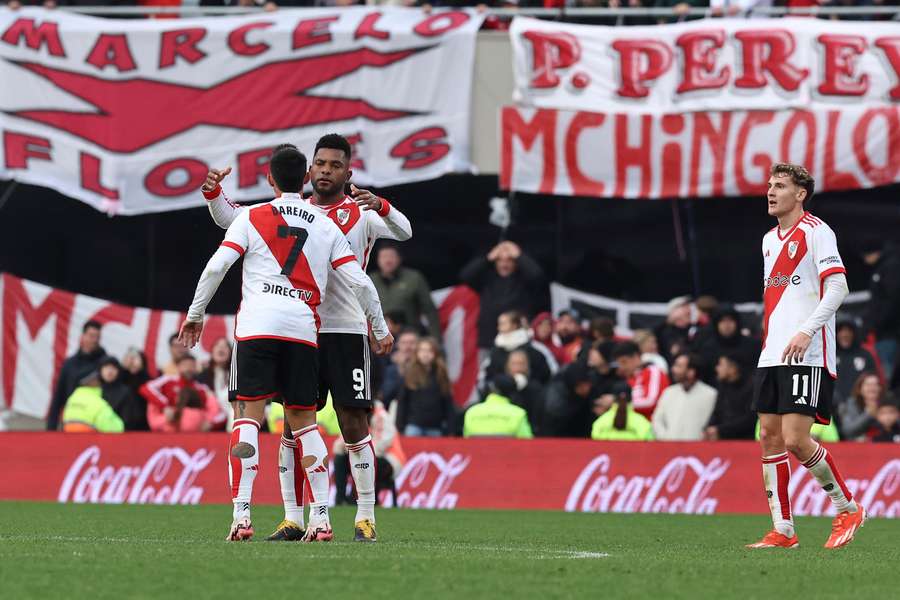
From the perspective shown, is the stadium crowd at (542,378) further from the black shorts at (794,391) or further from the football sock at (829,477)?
the black shorts at (794,391)

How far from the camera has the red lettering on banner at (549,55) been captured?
1847cm

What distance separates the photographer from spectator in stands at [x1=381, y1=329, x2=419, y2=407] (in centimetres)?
1742

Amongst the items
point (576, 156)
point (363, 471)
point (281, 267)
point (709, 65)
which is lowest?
point (576, 156)

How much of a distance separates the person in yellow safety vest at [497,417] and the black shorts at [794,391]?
705 centimetres

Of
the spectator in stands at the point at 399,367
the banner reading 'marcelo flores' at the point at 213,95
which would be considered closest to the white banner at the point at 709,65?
the banner reading 'marcelo flores' at the point at 213,95

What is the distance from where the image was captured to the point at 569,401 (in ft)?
56.3

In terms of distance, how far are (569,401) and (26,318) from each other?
6.57 metres

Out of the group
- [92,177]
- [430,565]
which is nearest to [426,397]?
[92,177]

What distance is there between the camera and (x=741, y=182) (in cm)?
1867

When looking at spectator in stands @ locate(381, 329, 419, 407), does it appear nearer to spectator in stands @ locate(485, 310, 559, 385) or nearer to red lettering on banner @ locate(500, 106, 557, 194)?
spectator in stands @ locate(485, 310, 559, 385)

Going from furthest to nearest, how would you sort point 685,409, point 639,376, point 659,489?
point 639,376, point 685,409, point 659,489

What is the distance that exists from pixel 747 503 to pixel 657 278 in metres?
5.20

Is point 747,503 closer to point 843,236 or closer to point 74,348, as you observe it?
point 843,236

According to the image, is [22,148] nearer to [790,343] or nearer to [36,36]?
[36,36]
